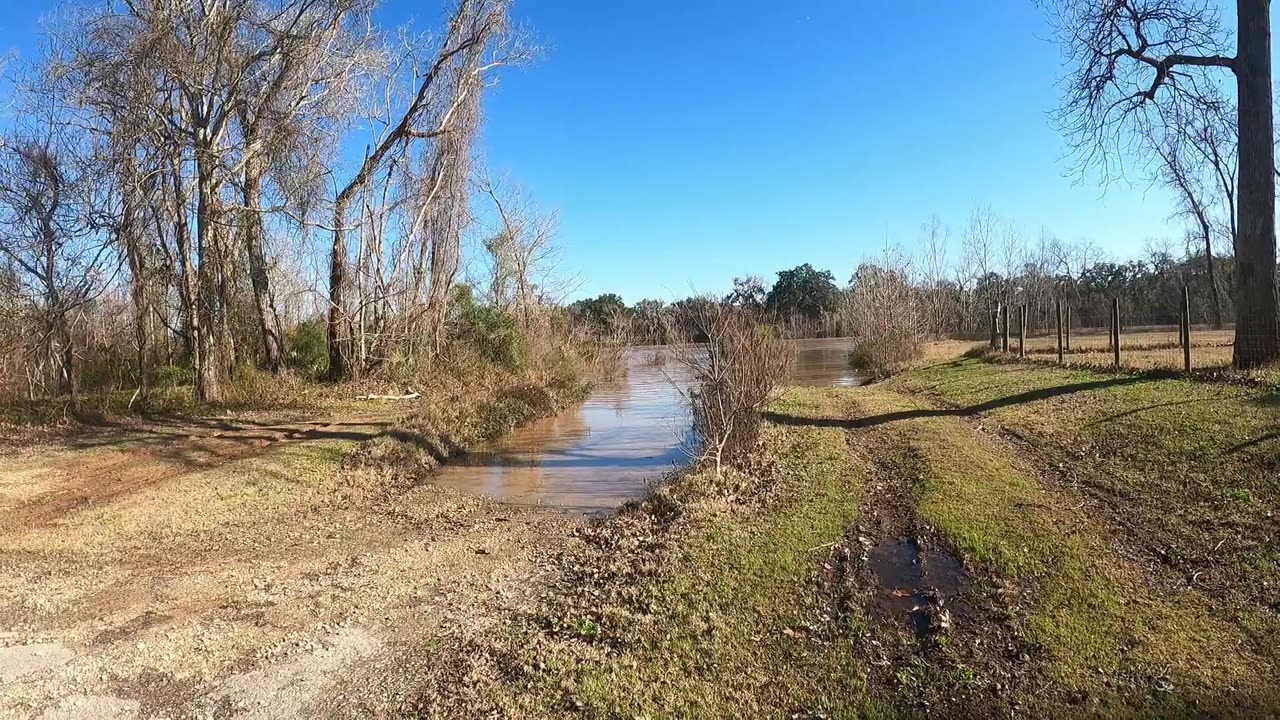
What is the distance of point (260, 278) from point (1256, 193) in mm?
21985

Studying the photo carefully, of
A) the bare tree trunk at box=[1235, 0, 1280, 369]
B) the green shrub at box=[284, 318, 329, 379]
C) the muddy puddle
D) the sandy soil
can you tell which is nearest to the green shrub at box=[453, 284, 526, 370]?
the green shrub at box=[284, 318, 329, 379]

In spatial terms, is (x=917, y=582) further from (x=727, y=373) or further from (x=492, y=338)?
(x=492, y=338)

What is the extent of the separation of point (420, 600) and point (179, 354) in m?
17.5

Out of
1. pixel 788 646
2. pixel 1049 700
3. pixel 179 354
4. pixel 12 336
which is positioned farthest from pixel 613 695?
pixel 179 354

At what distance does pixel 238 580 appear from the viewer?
6180 millimetres

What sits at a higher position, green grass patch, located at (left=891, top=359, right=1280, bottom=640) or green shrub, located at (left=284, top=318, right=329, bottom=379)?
green shrub, located at (left=284, top=318, right=329, bottom=379)

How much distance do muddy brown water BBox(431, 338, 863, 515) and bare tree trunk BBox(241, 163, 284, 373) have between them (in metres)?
7.88

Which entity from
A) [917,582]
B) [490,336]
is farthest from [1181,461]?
[490,336]

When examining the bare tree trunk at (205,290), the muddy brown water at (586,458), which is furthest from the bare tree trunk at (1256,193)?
the bare tree trunk at (205,290)

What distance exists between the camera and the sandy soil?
14.0 ft

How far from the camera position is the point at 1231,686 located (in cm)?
366

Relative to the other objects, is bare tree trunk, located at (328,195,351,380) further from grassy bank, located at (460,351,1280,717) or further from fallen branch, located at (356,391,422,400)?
grassy bank, located at (460,351,1280,717)

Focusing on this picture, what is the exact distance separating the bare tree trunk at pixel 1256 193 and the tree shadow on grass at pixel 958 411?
5.33 ft

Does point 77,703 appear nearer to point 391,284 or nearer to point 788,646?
point 788,646
